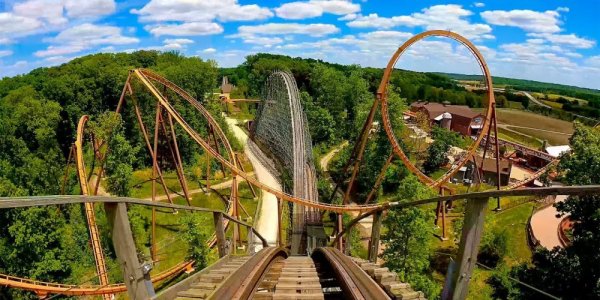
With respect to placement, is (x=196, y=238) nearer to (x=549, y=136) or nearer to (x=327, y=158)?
(x=327, y=158)

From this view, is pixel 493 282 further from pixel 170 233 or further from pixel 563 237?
pixel 170 233

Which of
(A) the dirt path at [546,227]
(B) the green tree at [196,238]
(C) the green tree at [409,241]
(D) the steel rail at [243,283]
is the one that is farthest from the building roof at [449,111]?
(D) the steel rail at [243,283]

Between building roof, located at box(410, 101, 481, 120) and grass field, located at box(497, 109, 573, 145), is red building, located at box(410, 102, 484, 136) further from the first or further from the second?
grass field, located at box(497, 109, 573, 145)

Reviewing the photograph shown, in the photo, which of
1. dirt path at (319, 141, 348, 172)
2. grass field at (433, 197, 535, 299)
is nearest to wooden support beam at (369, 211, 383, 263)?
grass field at (433, 197, 535, 299)

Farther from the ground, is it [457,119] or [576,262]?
[457,119]

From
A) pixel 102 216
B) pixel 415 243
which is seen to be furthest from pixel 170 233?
pixel 415 243

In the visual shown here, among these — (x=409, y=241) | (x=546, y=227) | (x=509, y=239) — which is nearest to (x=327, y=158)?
(x=509, y=239)
